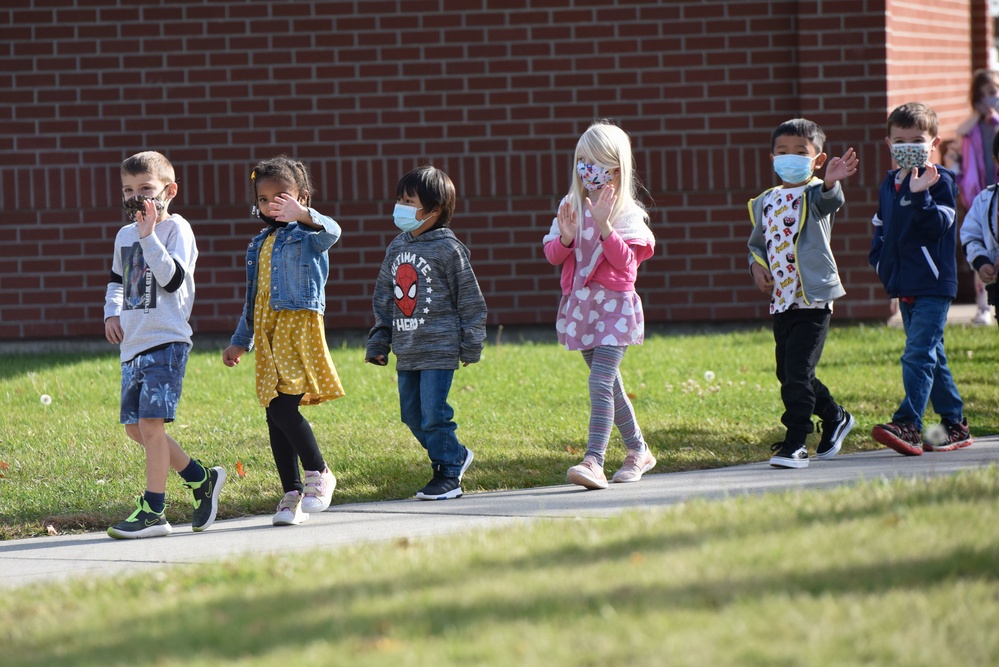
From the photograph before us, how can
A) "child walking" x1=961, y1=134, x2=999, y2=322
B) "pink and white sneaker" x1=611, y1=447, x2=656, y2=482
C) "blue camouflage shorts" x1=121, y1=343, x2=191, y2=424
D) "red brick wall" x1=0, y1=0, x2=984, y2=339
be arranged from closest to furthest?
"blue camouflage shorts" x1=121, y1=343, x2=191, y2=424 → "pink and white sneaker" x1=611, y1=447, x2=656, y2=482 → "child walking" x1=961, y1=134, x2=999, y2=322 → "red brick wall" x1=0, y1=0, x2=984, y2=339

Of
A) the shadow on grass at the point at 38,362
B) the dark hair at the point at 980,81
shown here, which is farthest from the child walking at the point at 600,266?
the dark hair at the point at 980,81

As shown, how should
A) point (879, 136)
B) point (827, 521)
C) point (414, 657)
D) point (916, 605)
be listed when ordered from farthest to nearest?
point (879, 136)
point (827, 521)
point (916, 605)
point (414, 657)

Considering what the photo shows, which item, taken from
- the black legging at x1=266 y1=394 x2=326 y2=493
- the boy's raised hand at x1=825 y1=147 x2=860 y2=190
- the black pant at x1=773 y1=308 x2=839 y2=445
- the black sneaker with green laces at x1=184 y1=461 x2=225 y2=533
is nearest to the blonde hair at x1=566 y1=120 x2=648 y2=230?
the boy's raised hand at x1=825 y1=147 x2=860 y2=190

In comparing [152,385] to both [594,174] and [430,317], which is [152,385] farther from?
[594,174]

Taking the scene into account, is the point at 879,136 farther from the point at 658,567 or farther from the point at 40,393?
the point at 658,567

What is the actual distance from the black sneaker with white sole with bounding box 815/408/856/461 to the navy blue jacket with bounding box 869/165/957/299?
0.69 m

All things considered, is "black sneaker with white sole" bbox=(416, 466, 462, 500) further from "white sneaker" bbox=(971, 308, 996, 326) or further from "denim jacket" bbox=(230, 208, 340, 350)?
"white sneaker" bbox=(971, 308, 996, 326)

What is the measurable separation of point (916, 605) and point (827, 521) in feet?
3.23

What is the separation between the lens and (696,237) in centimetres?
1107

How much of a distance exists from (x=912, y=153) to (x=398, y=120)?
5129mm

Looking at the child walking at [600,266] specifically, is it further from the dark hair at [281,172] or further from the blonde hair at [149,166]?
the blonde hair at [149,166]

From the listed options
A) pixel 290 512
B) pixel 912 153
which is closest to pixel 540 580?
pixel 290 512

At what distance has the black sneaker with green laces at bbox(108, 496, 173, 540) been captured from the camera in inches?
227

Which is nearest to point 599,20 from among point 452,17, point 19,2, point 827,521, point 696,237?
point 452,17
